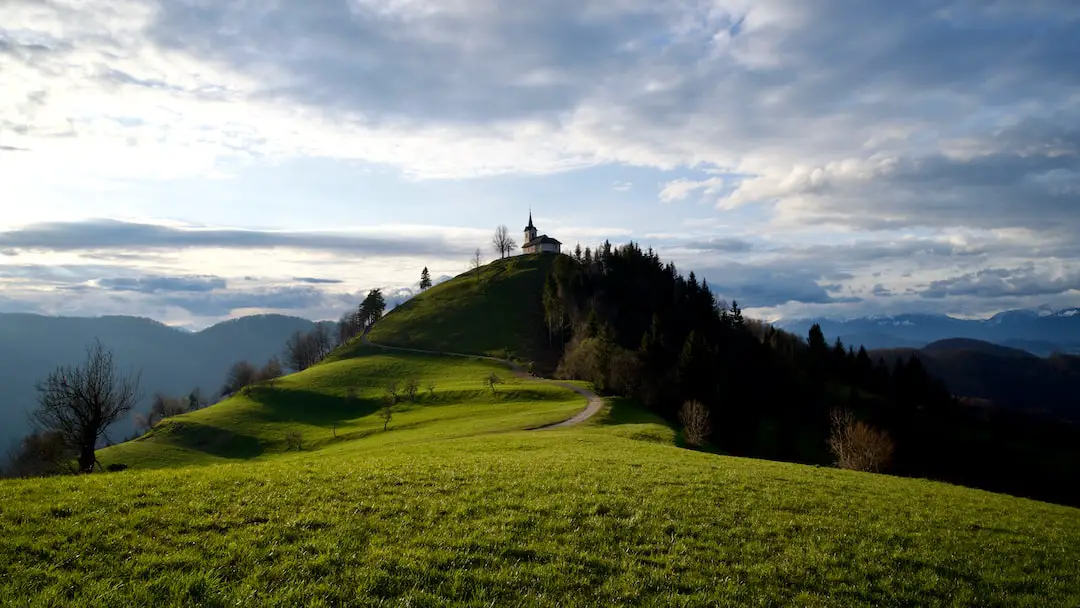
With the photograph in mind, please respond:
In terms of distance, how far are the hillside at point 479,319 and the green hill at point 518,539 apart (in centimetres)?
11249

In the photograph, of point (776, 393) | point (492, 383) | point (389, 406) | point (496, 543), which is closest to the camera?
point (496, 543)

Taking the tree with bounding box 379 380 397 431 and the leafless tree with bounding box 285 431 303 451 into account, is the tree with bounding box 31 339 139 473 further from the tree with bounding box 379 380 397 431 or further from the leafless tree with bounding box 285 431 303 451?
the tree with bounding box 379 380 397 431

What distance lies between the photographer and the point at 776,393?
113000 millimetres

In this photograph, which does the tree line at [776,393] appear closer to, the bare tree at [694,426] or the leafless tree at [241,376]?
the bare tree at [694,426]

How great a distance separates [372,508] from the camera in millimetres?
15672

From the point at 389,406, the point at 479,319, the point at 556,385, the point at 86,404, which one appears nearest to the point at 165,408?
the point at 479,319

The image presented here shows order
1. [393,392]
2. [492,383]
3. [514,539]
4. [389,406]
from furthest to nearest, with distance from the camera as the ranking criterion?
[393,392] → [492,383] → [389,406] → [514,539]

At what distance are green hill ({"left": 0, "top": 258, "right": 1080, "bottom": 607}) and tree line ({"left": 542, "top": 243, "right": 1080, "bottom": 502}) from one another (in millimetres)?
40326

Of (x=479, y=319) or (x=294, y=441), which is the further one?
(x=479, y=319)

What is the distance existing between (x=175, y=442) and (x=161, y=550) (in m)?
84.2

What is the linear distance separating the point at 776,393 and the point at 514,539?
365ft

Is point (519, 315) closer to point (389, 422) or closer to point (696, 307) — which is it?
point (696, 307)

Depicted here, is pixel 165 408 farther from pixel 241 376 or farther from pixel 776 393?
pixel 776 393

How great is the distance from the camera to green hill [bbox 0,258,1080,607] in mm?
11062
